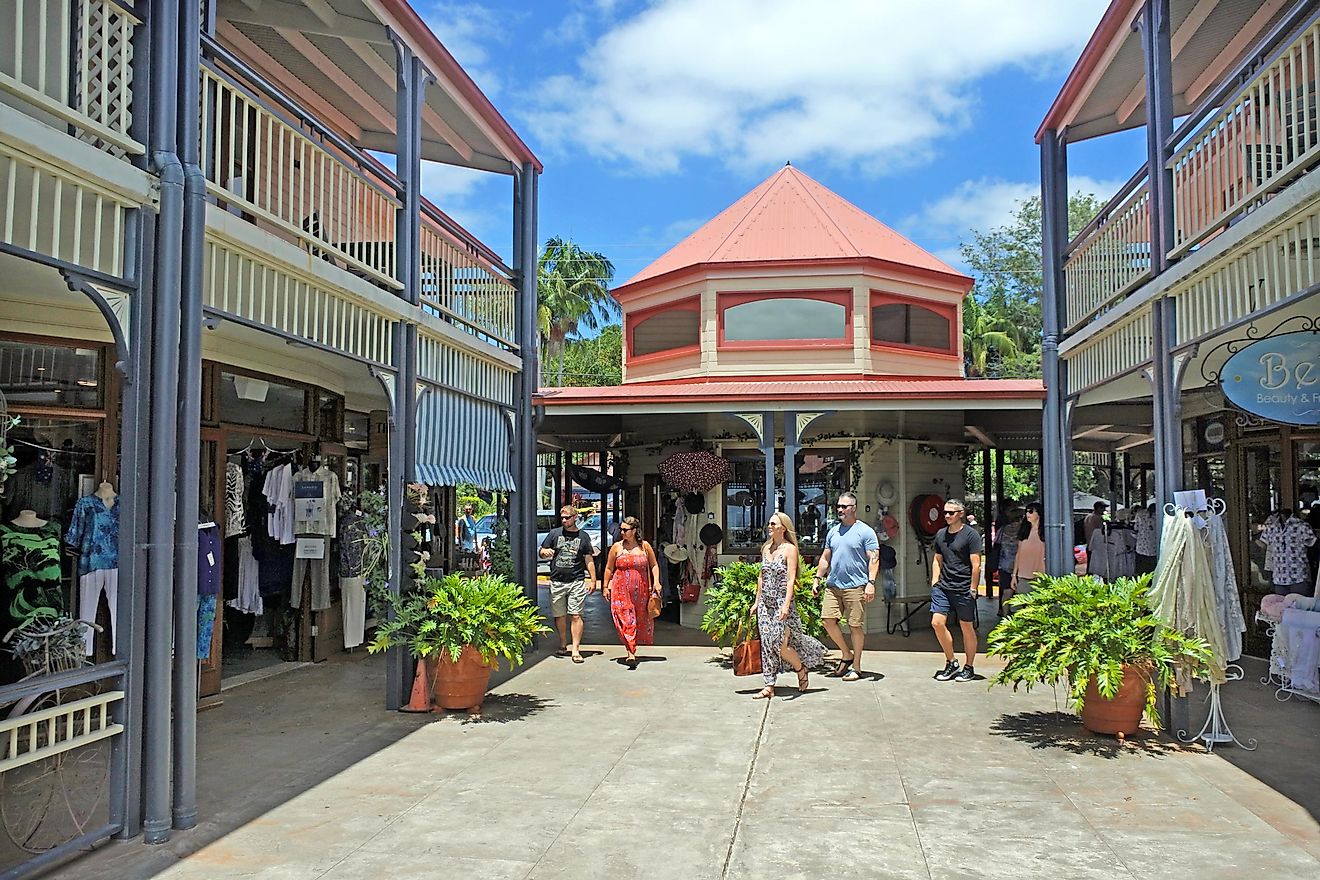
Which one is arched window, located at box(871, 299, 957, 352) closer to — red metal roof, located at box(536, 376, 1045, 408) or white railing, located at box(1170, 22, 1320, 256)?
red metal roof, located at box(536, 376, 1045, 408)

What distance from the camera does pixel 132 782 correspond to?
502 centimetres

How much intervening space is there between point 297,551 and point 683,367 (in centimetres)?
640

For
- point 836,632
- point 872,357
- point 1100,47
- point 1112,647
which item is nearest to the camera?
point 1112,647

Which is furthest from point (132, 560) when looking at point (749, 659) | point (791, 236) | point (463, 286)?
point (791, 236)

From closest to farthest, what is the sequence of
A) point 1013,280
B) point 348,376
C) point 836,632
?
1. point 836,632
2. point 348,376
3. point 1013,280

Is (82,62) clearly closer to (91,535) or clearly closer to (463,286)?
(91,535)

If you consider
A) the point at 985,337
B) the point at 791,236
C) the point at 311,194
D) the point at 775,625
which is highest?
the point at 985,337

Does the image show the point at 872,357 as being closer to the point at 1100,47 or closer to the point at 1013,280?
the point at 1100,47

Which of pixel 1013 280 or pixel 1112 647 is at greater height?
pixel 1013 280

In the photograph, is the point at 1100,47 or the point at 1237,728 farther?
the point at 1100,47

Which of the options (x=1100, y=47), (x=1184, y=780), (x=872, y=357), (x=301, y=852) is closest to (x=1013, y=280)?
(x=872, y=357)

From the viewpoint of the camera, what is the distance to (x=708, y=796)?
19.6 feet

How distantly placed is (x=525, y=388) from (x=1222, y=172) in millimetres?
7467

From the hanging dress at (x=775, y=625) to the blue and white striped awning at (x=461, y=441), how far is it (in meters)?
2.97
